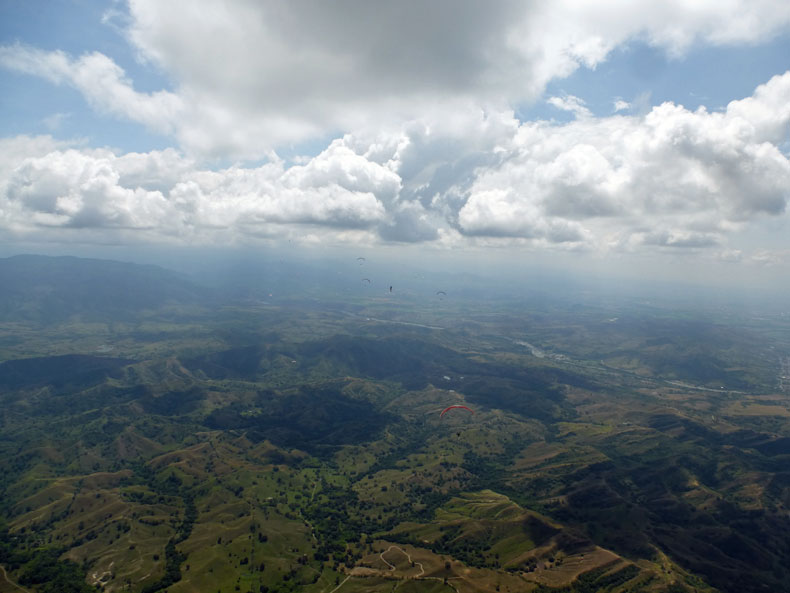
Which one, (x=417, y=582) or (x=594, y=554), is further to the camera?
(x=594, y=554)

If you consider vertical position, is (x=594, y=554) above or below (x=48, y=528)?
above

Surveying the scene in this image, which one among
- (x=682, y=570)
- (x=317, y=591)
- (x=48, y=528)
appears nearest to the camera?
(x=317, y=591)

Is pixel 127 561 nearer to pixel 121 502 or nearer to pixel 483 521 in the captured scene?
pixel 121 502

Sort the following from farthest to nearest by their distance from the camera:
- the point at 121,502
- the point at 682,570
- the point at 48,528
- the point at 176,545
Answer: the point at 121,502 < the point at 48,528 < the point at 176,545 < the point at 682,570

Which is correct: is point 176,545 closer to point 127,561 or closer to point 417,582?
point 127,561

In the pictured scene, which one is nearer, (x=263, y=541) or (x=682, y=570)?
(x=682, y=570)

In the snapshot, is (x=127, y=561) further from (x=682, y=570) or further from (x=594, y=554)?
(x=682, y=570)

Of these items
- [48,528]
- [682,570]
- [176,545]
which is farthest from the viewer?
[48,528]

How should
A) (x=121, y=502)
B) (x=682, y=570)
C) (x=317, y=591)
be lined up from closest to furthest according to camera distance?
(x=317, y=591) < (x=682, y=570) < (x=121, y=502)

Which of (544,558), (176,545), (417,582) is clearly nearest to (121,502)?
(176,545)

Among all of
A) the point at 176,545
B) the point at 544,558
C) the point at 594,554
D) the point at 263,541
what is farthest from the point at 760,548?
the point at 176,545
